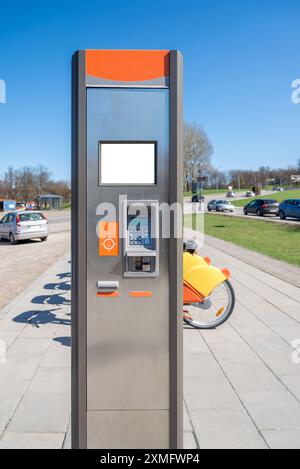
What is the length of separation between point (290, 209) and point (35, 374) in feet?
94.4

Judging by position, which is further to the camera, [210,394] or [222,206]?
[222,206]

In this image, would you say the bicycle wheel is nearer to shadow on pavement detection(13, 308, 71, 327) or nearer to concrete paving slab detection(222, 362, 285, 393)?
concrete paving slab detection(222, 362, 285, 393)

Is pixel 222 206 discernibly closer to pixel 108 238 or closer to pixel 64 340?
pixel 64 340

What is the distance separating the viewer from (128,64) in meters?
2.60

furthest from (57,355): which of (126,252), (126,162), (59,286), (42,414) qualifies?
(59,286)

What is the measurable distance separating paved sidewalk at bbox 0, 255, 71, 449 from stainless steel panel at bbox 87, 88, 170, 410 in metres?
0.70

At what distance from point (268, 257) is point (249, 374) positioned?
895 centimetres

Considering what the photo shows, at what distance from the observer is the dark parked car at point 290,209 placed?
30188 millimetres

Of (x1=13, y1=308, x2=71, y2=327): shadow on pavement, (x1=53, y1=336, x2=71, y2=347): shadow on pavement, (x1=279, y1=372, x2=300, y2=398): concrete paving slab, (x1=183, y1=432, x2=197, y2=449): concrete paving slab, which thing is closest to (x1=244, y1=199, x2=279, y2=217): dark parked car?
(x1=13, y1=308, x2=71, y2=327): shadow on pavement

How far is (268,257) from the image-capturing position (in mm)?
12719

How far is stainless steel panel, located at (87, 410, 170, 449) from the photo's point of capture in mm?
2666

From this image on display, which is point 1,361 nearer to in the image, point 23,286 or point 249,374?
point 249,374

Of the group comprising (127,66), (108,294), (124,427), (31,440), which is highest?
(127,66)

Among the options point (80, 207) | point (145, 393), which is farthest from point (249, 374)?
point (80, 207)
